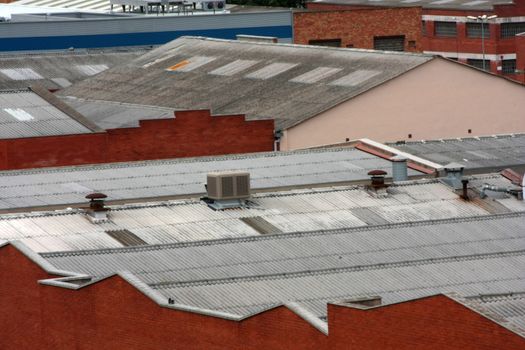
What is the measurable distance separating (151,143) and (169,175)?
44.2 feet

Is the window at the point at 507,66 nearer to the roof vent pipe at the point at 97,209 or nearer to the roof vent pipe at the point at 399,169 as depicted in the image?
the roof vent pipe at the point at 399,169

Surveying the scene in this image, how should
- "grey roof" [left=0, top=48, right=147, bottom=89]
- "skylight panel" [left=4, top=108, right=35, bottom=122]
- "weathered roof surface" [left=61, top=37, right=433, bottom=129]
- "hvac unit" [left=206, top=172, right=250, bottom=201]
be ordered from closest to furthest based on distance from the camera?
"hvac unit" [left=206, top=172, right=250, bottom=201]
"skylight panel" [left=4, top=108, right=35, bottom=122]
"weathered roof surface" [left=61, top=37, right=433, bottom=129]
"grey roof" [left=0, top=48, right=147, bottom=89]

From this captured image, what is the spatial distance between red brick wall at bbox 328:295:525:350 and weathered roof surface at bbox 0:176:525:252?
14.3 metres

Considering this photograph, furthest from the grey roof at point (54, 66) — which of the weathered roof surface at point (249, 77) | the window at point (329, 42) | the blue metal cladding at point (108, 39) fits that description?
the window at point (329, 42)

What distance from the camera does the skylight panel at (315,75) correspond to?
8084 centimetres

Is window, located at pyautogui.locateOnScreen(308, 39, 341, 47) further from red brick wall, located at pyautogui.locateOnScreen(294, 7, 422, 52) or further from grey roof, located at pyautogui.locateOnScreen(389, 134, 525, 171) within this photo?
grey roof, located at pyautogui.locateOnScreen(389, 134, 525, 171)

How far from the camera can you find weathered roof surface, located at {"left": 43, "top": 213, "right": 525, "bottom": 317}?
1581 inches

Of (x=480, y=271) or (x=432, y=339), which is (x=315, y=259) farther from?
(x=432, y=339)

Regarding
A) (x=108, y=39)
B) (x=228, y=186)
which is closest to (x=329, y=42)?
(x=108, y=39)

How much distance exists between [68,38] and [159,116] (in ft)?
99.6

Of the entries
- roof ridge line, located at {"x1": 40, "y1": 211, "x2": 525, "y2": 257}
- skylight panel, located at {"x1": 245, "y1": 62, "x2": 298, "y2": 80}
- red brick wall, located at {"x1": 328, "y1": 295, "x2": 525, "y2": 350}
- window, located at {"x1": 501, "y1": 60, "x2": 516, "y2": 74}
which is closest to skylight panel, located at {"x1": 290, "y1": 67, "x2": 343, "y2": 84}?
skylight panel, located at {"x1": 245, "y1": 62, "x2": 298, "y2": 80}

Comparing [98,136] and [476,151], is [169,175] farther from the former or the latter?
[476,151]

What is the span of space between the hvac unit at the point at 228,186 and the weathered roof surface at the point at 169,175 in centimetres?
482

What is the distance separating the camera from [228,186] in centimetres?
5031
